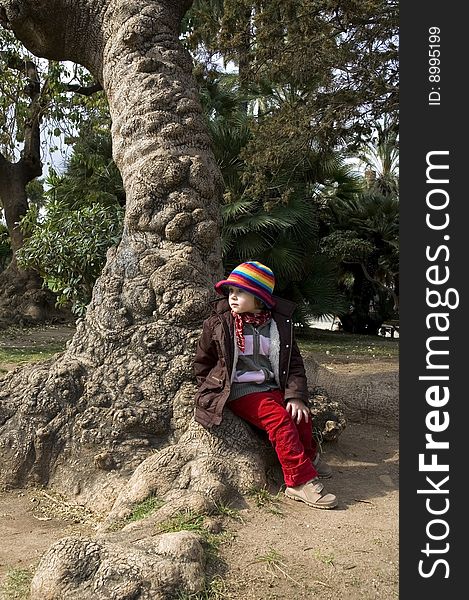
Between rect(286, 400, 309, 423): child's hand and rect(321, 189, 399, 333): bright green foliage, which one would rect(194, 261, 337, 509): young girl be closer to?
rect(286, 400, 309, 423): child's hand

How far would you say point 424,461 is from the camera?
2.39m

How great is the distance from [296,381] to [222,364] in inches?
16.4

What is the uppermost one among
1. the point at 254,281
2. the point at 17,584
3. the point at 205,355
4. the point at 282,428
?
the point at 254,281

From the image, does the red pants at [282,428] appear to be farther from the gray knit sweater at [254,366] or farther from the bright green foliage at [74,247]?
the bright green foliage at [74,247]

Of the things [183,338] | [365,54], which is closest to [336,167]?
[365,54]

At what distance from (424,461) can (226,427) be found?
1415 mm

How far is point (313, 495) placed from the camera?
3322 millimetres

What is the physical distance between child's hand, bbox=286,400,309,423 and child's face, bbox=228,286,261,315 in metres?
0.56

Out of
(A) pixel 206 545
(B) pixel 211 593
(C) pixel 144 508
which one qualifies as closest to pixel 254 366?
(C) pixel 144 508

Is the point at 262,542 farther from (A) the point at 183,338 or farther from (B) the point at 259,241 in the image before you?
(B) the point at 259,241

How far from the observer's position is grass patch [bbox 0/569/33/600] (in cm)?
272

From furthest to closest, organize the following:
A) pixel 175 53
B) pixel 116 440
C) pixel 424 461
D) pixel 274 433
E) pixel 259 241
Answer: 1. pixel 259 241
2. pixel 175 53
3. pixel 116 440
4. pixel 274 433
5. pixel 424 461

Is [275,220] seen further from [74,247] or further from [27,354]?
[27,354]

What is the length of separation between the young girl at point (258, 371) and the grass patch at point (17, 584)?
1132mm
